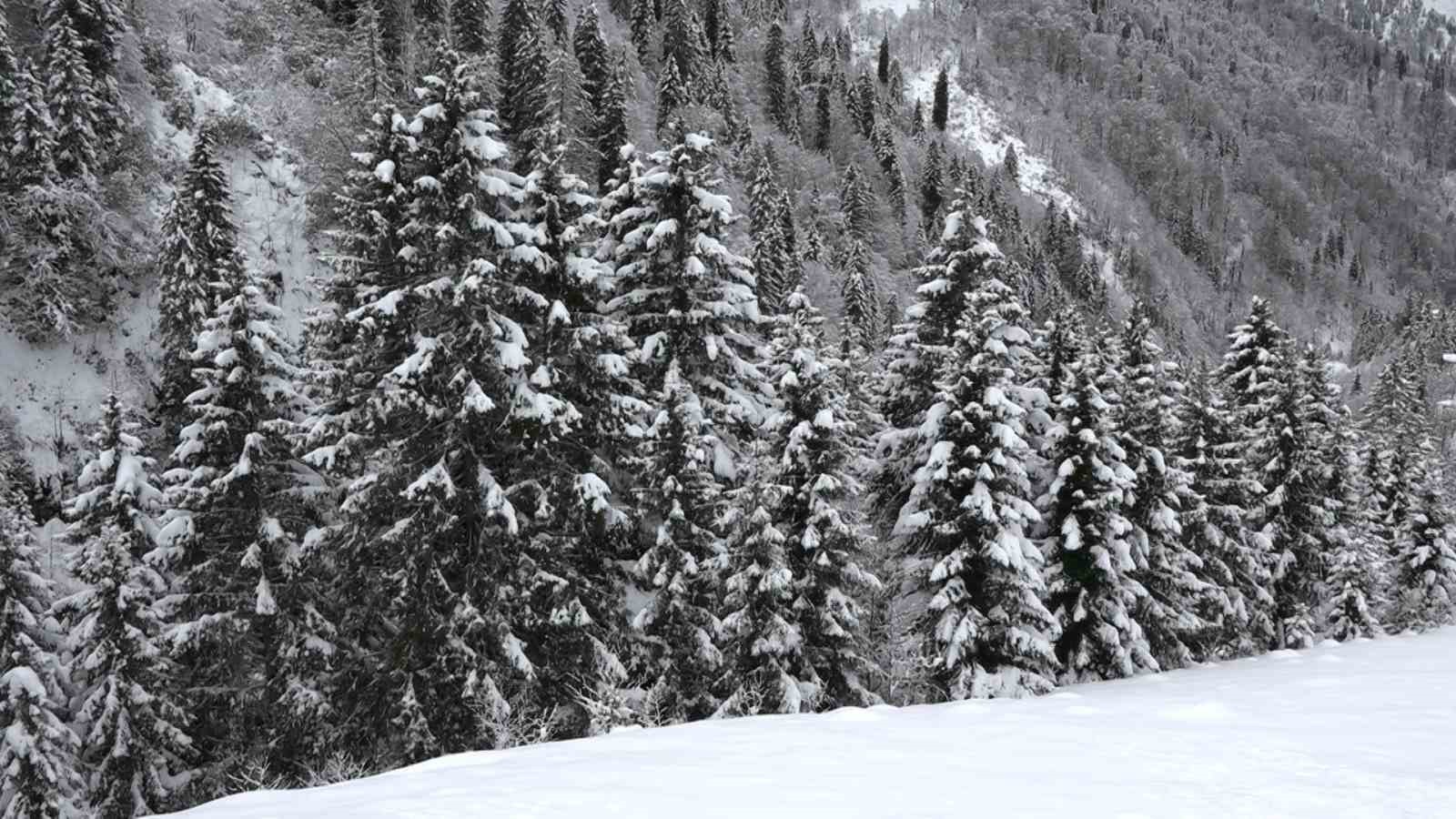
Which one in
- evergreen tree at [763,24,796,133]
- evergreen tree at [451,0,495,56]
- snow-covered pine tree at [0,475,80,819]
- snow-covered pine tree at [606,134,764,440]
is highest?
evergreen tree at [763,24,796,133]

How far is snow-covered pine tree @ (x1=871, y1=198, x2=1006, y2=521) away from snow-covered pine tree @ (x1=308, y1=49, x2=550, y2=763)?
377 inches

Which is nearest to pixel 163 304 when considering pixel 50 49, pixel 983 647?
pixel 50 49

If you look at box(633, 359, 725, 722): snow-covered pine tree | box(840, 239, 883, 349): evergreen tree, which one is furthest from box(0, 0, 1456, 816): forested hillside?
box(840, 239, 883, 349): evergreen tree

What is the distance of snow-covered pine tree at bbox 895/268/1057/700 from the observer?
1844 cm

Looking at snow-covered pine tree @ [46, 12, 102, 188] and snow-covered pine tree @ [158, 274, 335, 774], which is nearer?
snow-covered pine tree @ [158, 274, 335, 774]

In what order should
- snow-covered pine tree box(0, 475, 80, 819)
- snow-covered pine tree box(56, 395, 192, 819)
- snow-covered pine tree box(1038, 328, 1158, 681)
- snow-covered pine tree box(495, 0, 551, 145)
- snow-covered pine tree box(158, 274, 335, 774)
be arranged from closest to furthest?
1. snow-covered pine tree box(0, 475, 80, 819)
2. snow-covered pine tree box(56, 395, 192, 819)
3. snow-covered pine tree box(158, 274, 335, 774)
4. snow-covered pine tree box(1038, 328, 1158, 681)
5. snow-covered pine tree box(495, 0, 551, 145)

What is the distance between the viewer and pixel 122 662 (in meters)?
18.4

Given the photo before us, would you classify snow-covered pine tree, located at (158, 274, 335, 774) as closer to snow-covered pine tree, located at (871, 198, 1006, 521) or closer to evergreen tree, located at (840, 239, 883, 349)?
snow-covered pine tree, located at (871, 198, 1006, 521)

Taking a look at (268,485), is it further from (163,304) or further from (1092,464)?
(1092,464)

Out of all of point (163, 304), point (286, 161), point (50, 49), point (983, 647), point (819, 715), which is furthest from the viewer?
point (286, 161)

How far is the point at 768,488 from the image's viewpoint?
699 inches

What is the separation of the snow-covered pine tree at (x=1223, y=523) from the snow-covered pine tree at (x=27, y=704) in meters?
30.6

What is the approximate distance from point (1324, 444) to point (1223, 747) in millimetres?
28717

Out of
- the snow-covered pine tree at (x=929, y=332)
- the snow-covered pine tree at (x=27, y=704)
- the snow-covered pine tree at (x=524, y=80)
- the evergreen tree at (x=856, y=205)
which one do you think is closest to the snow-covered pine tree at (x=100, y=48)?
the snow-covered pine tree at (x=524, y=80)
